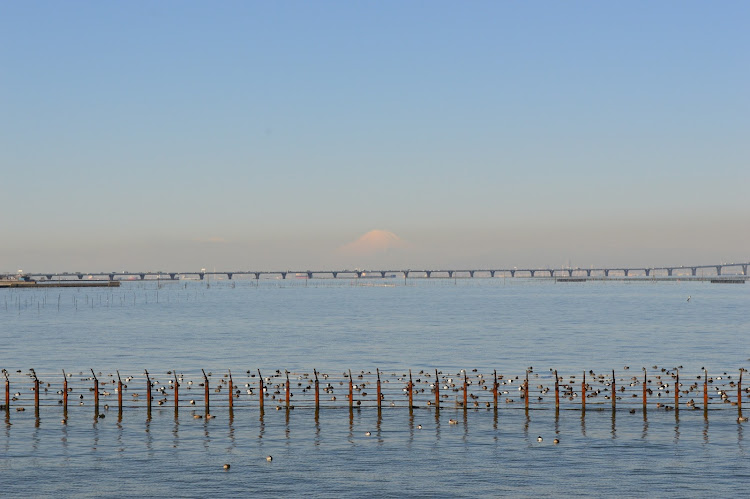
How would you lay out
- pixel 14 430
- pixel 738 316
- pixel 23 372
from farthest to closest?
pixel 738 316 < pixel 23 372 < pixel 14 430

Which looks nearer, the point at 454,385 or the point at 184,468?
the point at 184,468

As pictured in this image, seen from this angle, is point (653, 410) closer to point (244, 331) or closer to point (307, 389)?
point (307, 389)

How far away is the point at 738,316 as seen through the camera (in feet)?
612

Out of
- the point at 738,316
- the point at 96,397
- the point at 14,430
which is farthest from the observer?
the point at 738,316

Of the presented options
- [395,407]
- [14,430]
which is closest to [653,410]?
[395,407]

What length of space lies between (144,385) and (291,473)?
111 feet

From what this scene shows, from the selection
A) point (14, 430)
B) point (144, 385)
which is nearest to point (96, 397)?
point (14, 430)

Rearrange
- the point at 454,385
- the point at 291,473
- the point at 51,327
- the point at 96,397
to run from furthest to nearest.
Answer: the point at 51,327 → the point at 454,385 → the point at 96,397 → the point at 291,473

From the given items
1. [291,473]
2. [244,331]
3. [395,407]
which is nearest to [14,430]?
[291,473]

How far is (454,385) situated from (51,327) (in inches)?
→ 4337

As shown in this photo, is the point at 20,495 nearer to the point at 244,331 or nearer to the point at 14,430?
the point at 14,430

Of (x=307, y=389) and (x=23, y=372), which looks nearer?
(x=307, y=389)

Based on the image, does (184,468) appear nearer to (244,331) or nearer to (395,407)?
(395,407)

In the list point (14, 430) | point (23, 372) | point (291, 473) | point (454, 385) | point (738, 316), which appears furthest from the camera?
point (738, 316)
